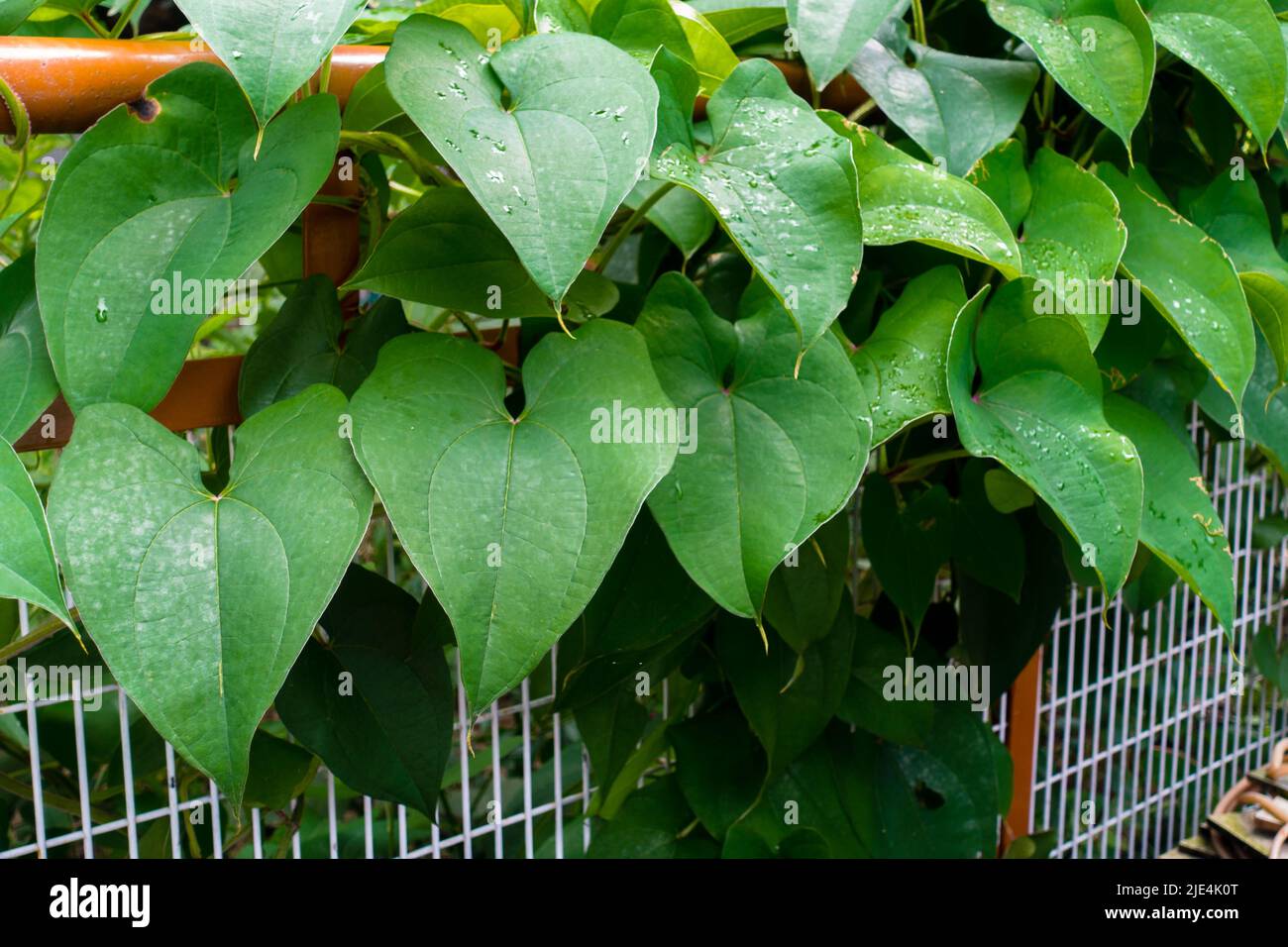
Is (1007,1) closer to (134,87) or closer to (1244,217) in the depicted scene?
(1244,217)

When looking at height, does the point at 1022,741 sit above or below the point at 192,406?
below

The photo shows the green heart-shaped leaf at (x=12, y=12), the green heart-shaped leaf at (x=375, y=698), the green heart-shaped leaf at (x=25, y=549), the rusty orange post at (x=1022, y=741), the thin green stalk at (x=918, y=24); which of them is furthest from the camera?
the rusty orange post at (x=1022, y=741)

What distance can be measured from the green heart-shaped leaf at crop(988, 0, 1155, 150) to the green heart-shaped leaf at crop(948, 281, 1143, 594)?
0.13 m

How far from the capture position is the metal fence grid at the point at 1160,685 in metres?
1.11

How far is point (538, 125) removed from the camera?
1.78 feet

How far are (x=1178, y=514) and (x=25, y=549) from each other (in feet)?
2.19

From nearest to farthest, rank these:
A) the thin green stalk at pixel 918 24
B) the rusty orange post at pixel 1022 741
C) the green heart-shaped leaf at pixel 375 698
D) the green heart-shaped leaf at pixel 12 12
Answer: the green heart-shaped leaf at pixel 12 12
the green heart-shaped leaf at pixel 375 698
the thin green stalk at pixel 918 24
the rusty orange post at pixel 1022 741

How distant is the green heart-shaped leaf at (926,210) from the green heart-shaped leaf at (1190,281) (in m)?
0.15

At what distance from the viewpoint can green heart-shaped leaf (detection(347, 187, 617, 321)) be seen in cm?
60

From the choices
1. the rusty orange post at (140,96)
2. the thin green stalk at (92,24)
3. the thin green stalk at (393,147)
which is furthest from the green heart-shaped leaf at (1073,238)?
the thin green stalk at (92,24)

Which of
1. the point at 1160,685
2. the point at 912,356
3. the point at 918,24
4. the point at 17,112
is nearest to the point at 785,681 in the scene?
the point at 912,356

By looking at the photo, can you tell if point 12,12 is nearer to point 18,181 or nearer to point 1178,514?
point 18,181

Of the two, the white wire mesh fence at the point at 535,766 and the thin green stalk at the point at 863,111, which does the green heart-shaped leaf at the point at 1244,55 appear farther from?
the white wire mesh fence at the point at 535,766
